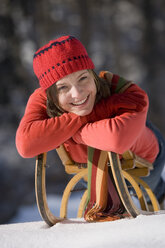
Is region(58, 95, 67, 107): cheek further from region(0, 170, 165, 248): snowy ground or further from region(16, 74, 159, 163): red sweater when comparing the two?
region(0, 170, 165, 248): snowy ground

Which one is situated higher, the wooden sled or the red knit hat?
the red knit hat

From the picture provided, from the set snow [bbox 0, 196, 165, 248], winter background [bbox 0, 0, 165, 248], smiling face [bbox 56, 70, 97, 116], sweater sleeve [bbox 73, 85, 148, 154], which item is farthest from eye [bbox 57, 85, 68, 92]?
winter background [bbox 0, 0, 165, 248]

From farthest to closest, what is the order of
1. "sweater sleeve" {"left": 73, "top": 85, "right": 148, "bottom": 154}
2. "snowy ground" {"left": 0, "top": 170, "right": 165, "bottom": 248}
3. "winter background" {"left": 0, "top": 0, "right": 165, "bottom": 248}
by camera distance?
"winter background" {"left": 0, "top": 0, "right": 165, "bottom": 248} → "sweater sleeve" {"left": 73, "top": 85, "right": 148, "bottom": 154} → "snowy ground" {"left": 0, "top": 170, "right": 165, "bottom": 248}

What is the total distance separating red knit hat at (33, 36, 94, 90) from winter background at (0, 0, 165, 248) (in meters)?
1.48

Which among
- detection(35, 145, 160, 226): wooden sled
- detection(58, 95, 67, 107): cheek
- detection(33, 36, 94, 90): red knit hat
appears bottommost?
detection(35, 145, 160, 226): wooden sled

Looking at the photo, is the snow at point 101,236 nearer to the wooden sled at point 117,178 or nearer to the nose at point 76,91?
the wooden sled at point 117,178

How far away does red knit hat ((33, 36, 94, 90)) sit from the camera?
2.46 ft

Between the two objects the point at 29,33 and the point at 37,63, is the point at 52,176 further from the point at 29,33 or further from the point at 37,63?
the point at 37,63

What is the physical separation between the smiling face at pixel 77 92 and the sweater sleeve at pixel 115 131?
5cm

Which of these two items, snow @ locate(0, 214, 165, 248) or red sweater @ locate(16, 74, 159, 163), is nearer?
snow @ locate(0, 214, 165, 248)

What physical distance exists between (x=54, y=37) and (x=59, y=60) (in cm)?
168

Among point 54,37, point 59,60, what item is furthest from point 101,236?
point 54,37

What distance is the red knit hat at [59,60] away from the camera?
0.75 metres

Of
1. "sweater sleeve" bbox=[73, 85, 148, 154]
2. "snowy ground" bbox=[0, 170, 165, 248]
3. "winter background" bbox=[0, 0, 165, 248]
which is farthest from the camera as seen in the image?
"winter background" bbox=[0, 0, 165, 248]
